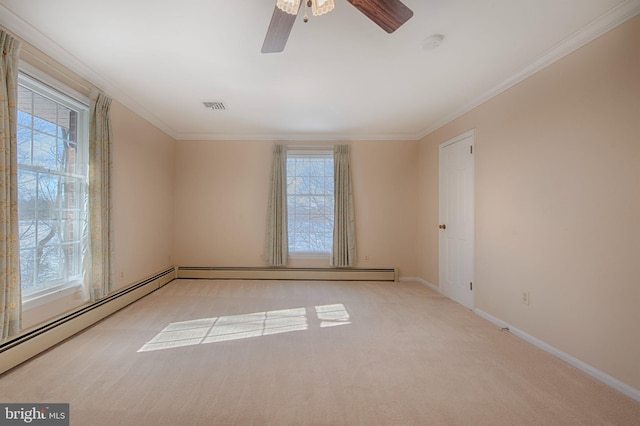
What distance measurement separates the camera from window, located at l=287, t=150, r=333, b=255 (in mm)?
4770

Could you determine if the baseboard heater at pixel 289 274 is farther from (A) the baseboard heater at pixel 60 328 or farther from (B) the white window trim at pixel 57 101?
(B) the white window trim at pixel 57 101

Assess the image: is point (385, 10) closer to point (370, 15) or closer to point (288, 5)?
point (370, 15)

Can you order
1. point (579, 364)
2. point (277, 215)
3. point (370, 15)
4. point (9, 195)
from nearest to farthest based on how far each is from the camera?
point (370, 15) → point (9, 195) → point (579, 364) → point (277, 215)

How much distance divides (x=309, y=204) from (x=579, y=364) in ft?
12.3

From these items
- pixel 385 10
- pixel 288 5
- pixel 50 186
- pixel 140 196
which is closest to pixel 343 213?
pixel 140 196

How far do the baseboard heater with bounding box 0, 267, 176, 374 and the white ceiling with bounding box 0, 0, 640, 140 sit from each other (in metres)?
2.29

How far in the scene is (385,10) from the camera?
1.46m

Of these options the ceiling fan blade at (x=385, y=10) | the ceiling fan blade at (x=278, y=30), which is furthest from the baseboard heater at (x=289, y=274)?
the ceiling fan blade at (x=385, y=10)

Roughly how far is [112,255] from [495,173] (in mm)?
4230

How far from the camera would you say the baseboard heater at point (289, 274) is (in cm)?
463

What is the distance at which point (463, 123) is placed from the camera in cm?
345

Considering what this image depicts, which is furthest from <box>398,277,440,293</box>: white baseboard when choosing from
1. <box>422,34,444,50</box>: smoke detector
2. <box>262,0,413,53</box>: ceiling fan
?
<box>262,0,413,53</box>: ceiling fan

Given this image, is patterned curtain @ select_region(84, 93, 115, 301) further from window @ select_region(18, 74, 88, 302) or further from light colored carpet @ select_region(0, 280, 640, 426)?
light colored carpet @ select_region(0, 280, 640, 426)

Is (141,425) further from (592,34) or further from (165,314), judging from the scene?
(592,34)
